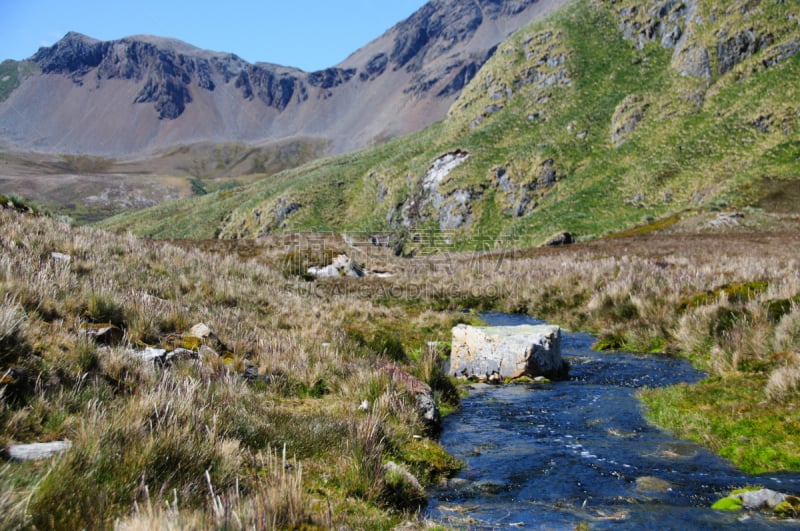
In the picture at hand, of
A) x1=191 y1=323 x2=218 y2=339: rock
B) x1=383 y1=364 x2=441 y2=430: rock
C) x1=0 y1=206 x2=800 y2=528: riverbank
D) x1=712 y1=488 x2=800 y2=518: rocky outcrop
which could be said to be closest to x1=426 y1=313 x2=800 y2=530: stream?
x1=712 y1=488 x2=800 y2=518: rocky outcrop

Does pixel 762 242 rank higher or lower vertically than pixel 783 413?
higher

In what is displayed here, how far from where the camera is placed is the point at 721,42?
204 ft

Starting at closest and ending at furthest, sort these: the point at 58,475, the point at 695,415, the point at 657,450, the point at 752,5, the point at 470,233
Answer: the point at 58,475 < the point at 657,450 < the point at 695,415 < the point at 752,5 < the point at 470,233

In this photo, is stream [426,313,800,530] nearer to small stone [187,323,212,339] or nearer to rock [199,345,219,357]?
rock [199,345,219,357]

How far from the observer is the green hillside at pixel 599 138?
52.6m

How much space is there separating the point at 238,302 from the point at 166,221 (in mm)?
128651

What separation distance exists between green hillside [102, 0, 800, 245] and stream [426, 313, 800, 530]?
46.1 meters

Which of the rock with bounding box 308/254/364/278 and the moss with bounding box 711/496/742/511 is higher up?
the rock with bounding box 308/254/364/278

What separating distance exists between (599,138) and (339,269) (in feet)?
173

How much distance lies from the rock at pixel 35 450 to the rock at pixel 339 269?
2597 cm

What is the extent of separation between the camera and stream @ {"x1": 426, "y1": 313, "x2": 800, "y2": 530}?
4.46 meters

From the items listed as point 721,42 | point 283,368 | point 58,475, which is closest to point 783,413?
point 283,368

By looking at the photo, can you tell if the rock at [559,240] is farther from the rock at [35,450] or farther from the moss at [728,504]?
the rock at [35,450]

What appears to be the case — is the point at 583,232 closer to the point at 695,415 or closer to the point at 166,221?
the point at 695,415
